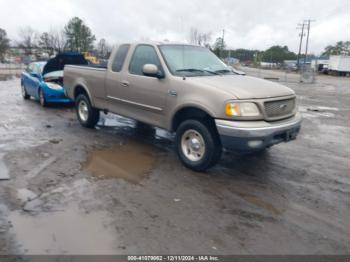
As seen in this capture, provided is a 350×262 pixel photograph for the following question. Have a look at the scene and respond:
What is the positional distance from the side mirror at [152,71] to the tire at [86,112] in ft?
8.52

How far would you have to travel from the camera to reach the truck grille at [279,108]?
15.7 ft

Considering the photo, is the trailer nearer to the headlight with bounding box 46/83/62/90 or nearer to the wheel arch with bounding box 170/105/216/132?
the headlight with bounding box 46/83/62/90

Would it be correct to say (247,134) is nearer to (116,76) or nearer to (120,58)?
(116,76)

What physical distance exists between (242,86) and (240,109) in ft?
1.71

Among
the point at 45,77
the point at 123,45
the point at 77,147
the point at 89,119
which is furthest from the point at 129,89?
the point at 45,77

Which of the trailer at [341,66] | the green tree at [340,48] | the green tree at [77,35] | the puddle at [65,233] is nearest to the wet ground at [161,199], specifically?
the puddle at [65,233]

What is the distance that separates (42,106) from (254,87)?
27.0 ft

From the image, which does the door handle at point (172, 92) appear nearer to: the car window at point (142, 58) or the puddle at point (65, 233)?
the car window at point (142, 58)

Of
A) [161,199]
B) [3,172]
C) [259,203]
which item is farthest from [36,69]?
[259,203]

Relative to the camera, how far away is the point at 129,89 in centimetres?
613

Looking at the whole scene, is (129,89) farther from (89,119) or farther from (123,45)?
(89,119)

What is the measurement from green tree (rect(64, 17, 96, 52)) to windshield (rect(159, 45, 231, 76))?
212 feet

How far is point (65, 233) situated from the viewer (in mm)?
3373

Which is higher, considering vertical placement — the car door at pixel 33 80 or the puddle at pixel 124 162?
the car door at pixel 33 80
